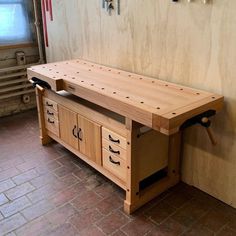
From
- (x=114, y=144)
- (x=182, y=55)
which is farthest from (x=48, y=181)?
(x=182, y=55)

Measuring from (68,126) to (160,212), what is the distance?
3.43 ft

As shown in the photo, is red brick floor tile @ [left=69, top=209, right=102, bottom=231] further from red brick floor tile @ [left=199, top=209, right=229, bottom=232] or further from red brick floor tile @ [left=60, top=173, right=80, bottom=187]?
red brick floor tile @ [left=199, top=209, right=229, bottom=232]

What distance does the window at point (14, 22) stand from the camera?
3383 mm

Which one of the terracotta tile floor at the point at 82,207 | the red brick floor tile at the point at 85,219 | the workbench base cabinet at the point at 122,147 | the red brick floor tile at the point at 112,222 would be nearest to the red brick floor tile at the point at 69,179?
the terracotta tile floor at the point at 82,207

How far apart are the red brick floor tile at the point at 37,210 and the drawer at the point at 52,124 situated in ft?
2.54

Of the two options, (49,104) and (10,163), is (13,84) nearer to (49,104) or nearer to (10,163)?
(49,104)

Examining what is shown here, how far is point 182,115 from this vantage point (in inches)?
62.6

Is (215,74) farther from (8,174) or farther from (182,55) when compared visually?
(8,174)

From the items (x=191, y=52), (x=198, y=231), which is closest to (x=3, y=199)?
(x=198, y=231)

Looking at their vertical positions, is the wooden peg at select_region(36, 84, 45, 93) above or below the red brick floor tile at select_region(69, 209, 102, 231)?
above

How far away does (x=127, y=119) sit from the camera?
1.82m

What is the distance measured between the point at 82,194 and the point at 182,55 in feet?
4.11

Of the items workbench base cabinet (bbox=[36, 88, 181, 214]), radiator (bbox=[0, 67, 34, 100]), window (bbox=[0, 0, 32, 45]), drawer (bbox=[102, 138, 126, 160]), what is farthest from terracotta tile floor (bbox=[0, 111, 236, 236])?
window (bbox=[0, 0, 32, 45])

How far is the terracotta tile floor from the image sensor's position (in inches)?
74.4
